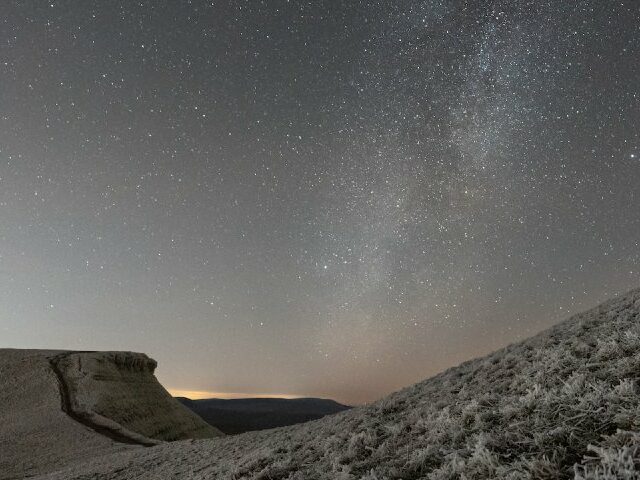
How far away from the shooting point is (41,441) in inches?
1213

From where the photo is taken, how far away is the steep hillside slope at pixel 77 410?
28406 mm

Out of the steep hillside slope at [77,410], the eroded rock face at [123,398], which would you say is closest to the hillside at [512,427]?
the steep hillside slope at [77,410]

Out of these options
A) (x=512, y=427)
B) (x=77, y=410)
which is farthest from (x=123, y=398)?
(x=512, y=427)

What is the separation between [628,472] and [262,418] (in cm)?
12496

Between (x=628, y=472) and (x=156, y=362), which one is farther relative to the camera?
(x=156, y=362)

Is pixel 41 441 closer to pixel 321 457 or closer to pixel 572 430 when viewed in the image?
pixel 321 457

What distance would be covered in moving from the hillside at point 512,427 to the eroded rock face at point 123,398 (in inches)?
1244

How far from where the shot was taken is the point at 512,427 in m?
6.01

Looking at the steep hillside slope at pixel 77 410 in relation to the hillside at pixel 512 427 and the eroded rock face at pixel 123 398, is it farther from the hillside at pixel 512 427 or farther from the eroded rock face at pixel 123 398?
the hillside at pixel 512 427

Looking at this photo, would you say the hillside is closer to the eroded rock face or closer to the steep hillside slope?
the steep hillside slope

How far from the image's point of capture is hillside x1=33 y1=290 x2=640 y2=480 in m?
4.65

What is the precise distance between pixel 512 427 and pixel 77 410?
4440 cm

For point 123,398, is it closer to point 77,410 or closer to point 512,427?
point 77,410

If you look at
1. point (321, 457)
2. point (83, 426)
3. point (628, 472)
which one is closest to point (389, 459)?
point (321, 457)
